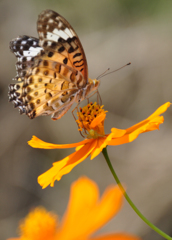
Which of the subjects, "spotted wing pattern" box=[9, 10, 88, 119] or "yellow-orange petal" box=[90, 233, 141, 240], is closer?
"yellow-orange petal" box=[90, 233, 141, 240]

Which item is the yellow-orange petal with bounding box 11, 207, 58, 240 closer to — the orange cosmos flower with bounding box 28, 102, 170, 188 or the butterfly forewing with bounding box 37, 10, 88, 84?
the orange cosmos flower with bounding box 28, 102, 170, 188

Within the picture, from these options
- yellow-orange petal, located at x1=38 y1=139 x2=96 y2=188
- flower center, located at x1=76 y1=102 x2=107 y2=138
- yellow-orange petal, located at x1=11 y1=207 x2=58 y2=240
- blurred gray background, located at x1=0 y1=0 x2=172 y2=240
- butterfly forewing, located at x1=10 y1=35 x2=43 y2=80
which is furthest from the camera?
blurred gray background, located at x1=0 y1=0 x2=172 y2=240

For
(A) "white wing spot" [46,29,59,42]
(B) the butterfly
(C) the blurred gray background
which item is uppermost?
(A) "white wing spot" [46,29,59,42]

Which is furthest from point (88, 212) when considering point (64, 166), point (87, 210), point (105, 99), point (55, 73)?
point (105, 99)

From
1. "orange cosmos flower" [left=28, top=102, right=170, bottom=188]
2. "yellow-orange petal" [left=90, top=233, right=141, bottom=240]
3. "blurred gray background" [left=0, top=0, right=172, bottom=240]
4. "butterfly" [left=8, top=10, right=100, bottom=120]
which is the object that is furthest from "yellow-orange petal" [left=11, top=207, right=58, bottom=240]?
"blurred gray background" [left=0, top=0, right=172, bottom=240]

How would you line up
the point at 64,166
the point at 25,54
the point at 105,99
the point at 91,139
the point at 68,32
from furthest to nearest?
the point at 105,99 → the point at 25,54 → the point at 68,32 → the point at 91,139 → the point at 64,166

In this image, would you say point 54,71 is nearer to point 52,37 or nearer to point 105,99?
point 52,37

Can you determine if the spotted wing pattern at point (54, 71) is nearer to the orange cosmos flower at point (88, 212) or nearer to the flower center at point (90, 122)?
the flower center at point (90, 122)

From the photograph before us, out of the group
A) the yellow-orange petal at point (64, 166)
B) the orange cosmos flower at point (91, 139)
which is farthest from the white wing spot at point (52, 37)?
the yellow-orange petal at point (64, 166)
